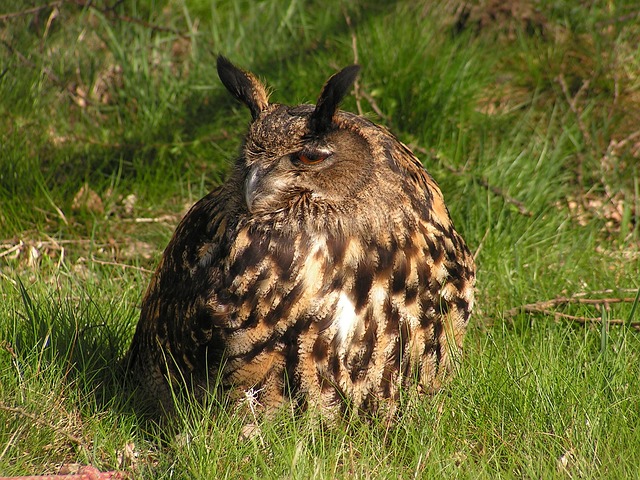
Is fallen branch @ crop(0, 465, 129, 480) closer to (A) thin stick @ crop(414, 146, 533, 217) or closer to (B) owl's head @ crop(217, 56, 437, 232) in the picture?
(B) owl's head @ crop(217, 56, 437, 232)

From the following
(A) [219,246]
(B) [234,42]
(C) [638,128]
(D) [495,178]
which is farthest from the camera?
(B) [234,42]

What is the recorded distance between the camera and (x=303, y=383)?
9.41 feet

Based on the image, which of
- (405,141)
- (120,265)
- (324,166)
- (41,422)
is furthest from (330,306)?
(405,141)

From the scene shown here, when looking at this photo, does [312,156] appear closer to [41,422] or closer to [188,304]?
[188,304]

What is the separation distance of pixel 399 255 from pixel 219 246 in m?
0.59

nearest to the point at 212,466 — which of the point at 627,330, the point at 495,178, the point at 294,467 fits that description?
the point at 294,467

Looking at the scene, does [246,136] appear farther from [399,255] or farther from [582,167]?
[582,167]

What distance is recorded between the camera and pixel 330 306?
2.81 metres

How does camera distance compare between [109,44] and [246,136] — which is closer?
[246,136]

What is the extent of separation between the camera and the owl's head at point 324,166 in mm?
2805

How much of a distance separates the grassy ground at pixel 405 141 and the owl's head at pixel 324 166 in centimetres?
67

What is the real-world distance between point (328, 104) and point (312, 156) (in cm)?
16

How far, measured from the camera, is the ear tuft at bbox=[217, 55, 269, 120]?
3.07 metres

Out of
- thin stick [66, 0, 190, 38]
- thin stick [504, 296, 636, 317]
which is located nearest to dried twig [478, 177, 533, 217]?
thin stick [504, 296, 636, 317]
